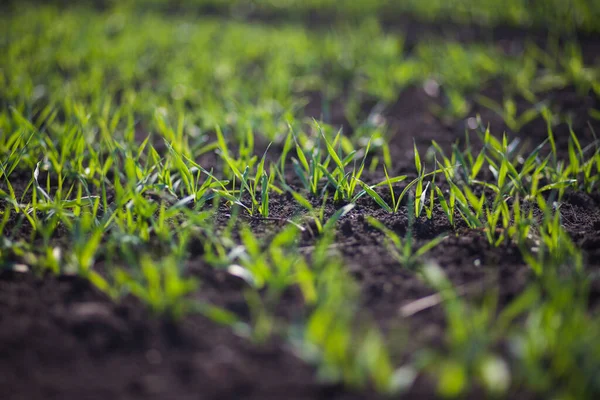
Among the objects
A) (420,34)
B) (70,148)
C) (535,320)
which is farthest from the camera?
(420,34)

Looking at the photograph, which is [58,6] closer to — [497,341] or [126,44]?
[126,44]

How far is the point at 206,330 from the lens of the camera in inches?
49.4

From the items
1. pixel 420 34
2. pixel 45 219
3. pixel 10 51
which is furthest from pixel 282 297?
pixel 420 34

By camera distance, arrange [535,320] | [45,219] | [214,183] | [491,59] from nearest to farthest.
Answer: [535,320] < [45,219] < [214,183] < [491,59]

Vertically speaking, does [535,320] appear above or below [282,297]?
above

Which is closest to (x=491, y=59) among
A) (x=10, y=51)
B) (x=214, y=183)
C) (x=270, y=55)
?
(x=270, y=55)

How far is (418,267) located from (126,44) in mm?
3493

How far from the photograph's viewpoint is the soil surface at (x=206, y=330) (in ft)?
3.60

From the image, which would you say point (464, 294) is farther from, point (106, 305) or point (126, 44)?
point (126, 44)

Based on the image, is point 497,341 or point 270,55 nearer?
point 497,341

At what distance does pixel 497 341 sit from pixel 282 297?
0.55m

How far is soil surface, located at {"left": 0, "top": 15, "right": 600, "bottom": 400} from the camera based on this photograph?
43.2 inches

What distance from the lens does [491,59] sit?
11.8 feet

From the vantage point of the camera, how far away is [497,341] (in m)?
1.19
